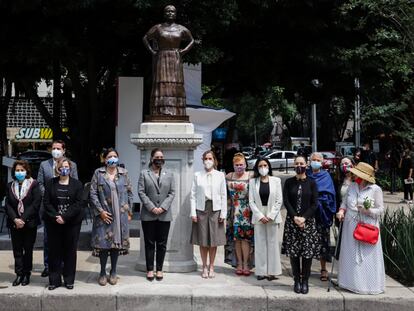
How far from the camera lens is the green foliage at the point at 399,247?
8.05 metres

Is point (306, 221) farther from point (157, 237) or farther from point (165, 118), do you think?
point (165, 118)

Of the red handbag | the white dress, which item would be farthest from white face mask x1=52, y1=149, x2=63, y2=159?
the red handbag

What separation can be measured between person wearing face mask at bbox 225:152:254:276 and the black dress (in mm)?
737

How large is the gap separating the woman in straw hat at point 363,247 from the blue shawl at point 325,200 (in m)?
0.44

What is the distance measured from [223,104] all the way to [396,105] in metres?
33.9

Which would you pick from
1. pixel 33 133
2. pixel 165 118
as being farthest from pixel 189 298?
pixel 33 133

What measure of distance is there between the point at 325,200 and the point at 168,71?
10.3 ft

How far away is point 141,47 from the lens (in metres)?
15.6

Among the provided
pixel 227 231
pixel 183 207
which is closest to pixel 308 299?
pixel 227 231

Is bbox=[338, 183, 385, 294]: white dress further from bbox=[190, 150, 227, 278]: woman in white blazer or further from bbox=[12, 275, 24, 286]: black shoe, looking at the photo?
bbox=[12, 275, 24, 286]: black shoe

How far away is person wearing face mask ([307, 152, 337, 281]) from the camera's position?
7820mm

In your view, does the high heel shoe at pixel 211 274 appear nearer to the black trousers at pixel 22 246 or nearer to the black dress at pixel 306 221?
the black dress at pixel 306 221

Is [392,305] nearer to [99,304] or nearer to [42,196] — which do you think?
[99,304]

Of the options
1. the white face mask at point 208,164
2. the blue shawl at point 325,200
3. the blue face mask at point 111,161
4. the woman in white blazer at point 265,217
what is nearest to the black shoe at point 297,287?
the woman in white blazer at point 265,217
